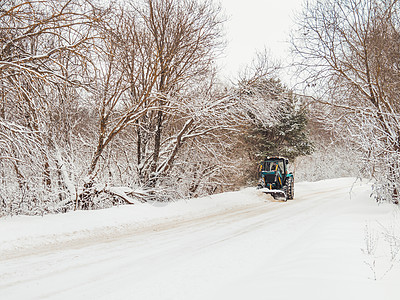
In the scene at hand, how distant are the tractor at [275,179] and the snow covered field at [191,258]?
7321mm

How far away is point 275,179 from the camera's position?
16.8 m

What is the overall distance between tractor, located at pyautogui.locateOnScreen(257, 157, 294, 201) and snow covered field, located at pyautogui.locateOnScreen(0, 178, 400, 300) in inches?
288

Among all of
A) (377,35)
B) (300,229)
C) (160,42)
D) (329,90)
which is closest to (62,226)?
(300,229)

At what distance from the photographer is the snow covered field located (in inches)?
145

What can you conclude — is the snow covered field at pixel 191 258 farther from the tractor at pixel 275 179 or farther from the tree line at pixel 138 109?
the tractor at pixel 275 179

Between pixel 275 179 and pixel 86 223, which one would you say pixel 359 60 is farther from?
pixel 86 223

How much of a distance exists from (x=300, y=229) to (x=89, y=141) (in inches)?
328

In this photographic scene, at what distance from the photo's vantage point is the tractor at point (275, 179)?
16.5m

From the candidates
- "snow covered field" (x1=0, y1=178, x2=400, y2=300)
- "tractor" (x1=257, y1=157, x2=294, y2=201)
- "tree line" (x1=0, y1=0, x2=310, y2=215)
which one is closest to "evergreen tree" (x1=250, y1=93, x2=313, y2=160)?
"tractor" (x1=257, y1=157, x2=294, y2=201)

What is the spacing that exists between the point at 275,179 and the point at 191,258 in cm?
1233

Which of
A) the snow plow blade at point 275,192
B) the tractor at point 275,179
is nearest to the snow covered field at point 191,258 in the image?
the snow plow blade at point 275,192

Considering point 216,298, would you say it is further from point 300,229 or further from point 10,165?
point 10,165

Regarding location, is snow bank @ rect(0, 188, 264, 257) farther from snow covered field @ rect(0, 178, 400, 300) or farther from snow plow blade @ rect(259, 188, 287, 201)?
snow plow blade @ rect(259, 188, 287, 201)

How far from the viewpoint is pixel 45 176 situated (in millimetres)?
7781
